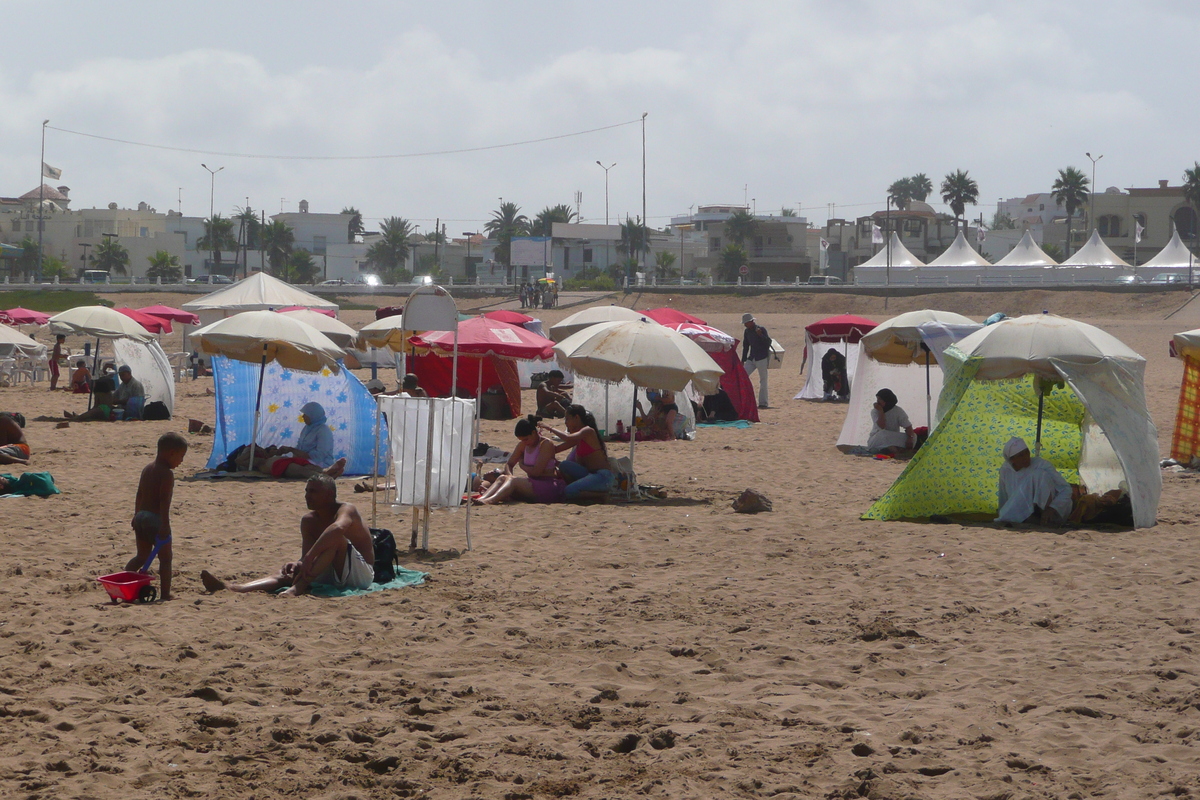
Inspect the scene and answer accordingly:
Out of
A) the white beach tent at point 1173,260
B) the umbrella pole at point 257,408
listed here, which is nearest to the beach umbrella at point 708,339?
the umbrella pole at point 257,408

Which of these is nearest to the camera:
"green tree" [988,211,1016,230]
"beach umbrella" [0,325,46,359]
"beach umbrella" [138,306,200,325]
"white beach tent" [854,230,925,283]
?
"beach umbrella" [0,325,46,359]

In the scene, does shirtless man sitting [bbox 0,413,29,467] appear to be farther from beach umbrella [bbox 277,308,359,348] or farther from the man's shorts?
beach umbrella [bbox 277,308,359,348]

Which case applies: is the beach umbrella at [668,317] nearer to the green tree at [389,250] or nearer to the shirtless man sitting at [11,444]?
the shirtless man sitting at [11,444]

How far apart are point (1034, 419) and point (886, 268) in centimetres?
5215

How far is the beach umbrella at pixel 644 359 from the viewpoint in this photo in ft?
33.9

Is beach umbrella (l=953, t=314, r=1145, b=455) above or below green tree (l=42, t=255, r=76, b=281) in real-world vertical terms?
below

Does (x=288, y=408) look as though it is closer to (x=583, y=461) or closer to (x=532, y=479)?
(x=532, y=479)

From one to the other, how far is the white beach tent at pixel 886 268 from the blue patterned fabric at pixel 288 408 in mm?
50354

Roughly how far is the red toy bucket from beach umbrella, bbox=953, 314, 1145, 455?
644cm

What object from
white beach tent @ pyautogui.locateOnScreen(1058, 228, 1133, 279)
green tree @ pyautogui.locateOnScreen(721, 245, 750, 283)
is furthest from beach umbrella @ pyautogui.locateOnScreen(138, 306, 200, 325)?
green tree @ pyautogui.locateOnScreen(721, 245, 750, 283)

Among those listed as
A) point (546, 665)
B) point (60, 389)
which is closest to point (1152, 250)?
point (60, 389)

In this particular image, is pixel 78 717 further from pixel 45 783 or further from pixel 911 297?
pixel 911 297

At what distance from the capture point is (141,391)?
17641 millimetres

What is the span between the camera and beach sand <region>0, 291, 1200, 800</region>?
425 cm
